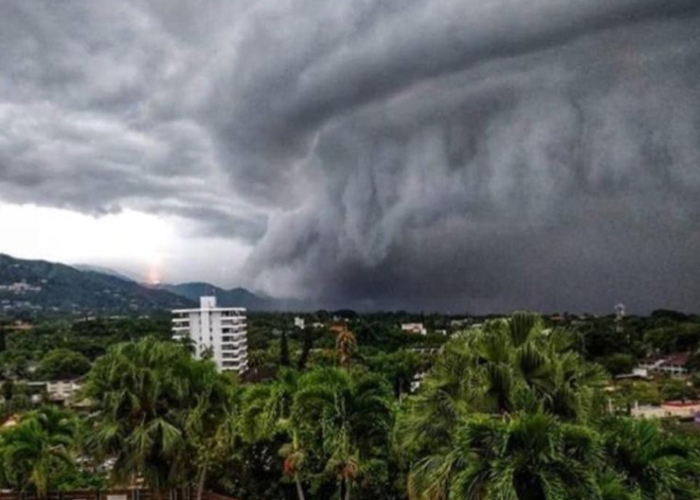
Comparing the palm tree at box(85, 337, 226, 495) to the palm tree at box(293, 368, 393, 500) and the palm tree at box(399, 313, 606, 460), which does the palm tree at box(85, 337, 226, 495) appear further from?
the palm tree at box(399, 313, 606, 460)

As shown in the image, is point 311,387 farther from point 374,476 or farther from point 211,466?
point 211,466

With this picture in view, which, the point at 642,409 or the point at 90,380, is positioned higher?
the point at 90,380

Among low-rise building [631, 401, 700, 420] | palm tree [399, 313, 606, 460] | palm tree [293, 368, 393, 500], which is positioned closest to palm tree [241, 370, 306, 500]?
palm tree [293, 368, 393, 500]

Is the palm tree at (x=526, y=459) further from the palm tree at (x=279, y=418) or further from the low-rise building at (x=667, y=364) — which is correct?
the low-rise building at (x=667, y=364)

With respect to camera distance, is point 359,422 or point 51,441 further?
point 51,441

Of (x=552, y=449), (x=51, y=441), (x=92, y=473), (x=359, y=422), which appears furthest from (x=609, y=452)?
(x=92, y=473)

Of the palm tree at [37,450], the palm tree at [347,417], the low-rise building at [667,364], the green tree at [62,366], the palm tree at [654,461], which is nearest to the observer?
the palm tree at [654,461]

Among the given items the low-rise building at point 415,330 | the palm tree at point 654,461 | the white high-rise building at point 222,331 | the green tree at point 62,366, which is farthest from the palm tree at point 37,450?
the low-rise building at point 415,330
